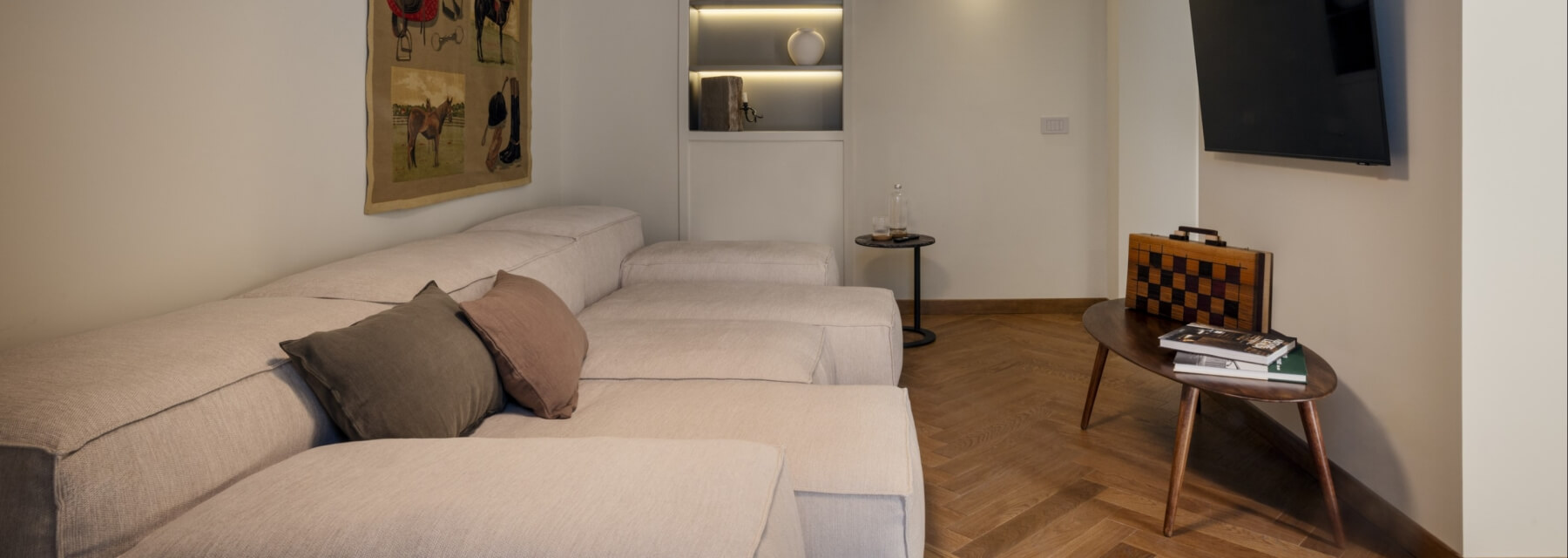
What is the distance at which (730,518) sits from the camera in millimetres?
1249

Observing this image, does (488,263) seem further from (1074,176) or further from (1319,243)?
(1074,176)

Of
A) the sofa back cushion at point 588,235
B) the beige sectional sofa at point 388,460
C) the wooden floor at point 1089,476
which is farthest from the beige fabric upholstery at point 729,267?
the beige sectional sofa at point 388,460

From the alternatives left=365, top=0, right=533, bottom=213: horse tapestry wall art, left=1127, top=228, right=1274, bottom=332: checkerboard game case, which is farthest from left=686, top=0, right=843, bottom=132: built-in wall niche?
left=1127, top=228, right=1274, bottom=332: checkerboard game case

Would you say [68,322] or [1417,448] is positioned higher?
[68,322]

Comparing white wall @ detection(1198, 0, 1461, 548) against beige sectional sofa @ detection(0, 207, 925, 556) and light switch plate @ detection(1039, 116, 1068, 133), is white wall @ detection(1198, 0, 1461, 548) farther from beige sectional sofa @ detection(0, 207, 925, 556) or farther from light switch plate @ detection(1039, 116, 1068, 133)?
light switch plate @ detection(1039, 116, 1068, 133)

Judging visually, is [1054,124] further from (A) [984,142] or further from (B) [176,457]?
(B) [176,457]

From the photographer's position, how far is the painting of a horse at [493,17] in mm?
3516

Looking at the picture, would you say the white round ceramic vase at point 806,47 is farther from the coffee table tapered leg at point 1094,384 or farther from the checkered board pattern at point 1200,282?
the coffee table tapered leg at point 1094,384

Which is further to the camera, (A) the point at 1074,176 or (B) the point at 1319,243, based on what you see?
(A) the point at 1074,176

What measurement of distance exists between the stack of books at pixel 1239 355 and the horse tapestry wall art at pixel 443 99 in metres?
2.22

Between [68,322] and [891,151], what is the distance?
13.4 ft

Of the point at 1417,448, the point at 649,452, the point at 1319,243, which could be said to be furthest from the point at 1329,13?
the point at 649,452

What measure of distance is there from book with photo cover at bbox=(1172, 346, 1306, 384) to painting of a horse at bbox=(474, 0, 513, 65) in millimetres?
2550

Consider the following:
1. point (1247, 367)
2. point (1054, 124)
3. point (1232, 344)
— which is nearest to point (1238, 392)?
point (1247, 367)
